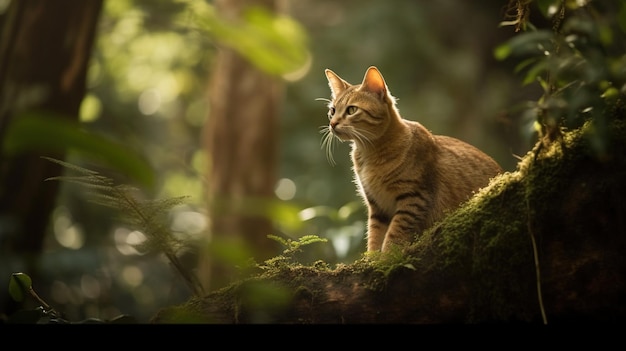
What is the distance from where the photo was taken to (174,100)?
13.9m

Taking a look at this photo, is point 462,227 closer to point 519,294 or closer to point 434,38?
point 519,294

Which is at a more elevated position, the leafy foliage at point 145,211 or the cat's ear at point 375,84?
the cat's ear at point 375,84

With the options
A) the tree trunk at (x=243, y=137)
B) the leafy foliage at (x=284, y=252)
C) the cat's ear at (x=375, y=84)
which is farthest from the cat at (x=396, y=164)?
the tree trunk at (x=243, y=137)

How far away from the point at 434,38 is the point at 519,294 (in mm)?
9489

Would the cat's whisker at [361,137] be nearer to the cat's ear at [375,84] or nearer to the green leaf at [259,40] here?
the cat's ear at [375,84]

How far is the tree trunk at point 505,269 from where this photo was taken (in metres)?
2.29

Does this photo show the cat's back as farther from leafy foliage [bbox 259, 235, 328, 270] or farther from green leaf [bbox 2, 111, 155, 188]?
green leaf [bbox 2, 111, 155, 188]

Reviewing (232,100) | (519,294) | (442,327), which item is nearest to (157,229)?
(442,327)

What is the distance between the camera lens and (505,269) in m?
2.41

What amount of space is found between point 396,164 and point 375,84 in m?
0.50

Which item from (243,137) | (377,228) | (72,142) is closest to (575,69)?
(377,228)

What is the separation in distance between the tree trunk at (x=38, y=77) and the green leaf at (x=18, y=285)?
1548mm

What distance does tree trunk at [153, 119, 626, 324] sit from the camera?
2287 mm

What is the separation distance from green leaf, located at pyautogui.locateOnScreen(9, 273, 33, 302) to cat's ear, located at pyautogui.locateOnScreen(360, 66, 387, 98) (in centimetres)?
221
